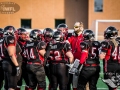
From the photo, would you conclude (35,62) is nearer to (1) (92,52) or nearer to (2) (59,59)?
(2) (59,59)

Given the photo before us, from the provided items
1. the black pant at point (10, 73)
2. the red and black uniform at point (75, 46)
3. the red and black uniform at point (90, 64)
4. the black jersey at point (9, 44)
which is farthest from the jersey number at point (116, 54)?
the black pant at point (10, 73)

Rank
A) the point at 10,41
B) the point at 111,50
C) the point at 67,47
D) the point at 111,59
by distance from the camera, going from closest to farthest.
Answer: the point at 10,41 → the point at 111,50 → the point at 111,59 → the point at 67,47

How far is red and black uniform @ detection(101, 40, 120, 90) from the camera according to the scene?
670 centimetres

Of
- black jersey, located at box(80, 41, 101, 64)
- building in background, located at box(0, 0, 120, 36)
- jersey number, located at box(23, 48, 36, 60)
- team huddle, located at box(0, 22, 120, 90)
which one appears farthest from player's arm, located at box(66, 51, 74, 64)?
building in background, located at box(0, 0, 120, 36)

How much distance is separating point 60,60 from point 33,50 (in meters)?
0.64

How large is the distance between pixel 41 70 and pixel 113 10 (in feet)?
57.7

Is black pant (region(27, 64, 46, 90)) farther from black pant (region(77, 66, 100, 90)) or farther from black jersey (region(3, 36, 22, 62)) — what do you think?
black pant (region(77, 66, 100, 90))

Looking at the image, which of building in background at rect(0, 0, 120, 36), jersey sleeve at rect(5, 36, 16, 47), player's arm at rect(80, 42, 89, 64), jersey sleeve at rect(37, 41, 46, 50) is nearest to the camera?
jersey sleeve at rect(5, 36, 16, 47)

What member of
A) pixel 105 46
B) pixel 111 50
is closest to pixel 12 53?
pixel 105 46

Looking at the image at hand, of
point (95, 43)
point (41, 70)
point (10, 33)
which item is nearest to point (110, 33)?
point (95, 43)

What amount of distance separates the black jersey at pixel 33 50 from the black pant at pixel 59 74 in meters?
0.39

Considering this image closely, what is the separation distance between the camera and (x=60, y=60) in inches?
279

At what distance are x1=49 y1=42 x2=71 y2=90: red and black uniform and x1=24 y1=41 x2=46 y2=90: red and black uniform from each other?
9.2 inches

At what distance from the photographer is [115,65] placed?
6832 millimetres
